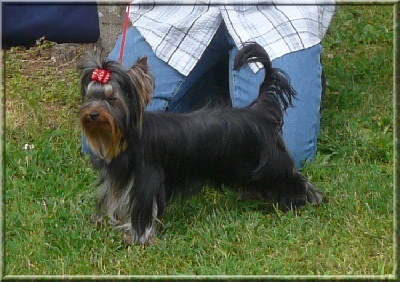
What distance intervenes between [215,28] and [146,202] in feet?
4.50

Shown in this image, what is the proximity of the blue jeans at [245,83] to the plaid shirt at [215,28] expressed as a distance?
0.05 metres

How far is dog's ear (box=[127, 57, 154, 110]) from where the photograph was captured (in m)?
3.60

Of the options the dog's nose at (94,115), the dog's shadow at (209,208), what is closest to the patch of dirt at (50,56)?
the dog's shadow at (209,208)

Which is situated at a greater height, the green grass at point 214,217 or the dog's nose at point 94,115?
the dog's nose at point 94,115

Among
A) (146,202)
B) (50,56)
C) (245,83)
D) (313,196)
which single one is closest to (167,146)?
(146,202)

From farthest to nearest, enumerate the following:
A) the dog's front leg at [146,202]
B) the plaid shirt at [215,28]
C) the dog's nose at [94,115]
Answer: the plaid shirt at [215,28]
the dog's front leg at [146,202]
the dog's nose at [94,115]

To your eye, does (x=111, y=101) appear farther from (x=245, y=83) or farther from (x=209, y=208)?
(x=245, y=83)

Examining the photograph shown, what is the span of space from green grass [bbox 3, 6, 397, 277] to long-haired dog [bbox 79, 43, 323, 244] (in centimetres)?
14

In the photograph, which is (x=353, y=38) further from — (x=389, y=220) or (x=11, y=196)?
(x=11, y=196)

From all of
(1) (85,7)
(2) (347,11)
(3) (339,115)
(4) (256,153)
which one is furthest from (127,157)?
(2) (347,11)

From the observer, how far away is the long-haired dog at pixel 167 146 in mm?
3566

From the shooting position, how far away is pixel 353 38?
674 cm

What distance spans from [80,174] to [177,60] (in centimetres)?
88

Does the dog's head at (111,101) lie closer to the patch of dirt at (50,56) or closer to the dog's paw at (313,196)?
the dog's paw at (313,196)
